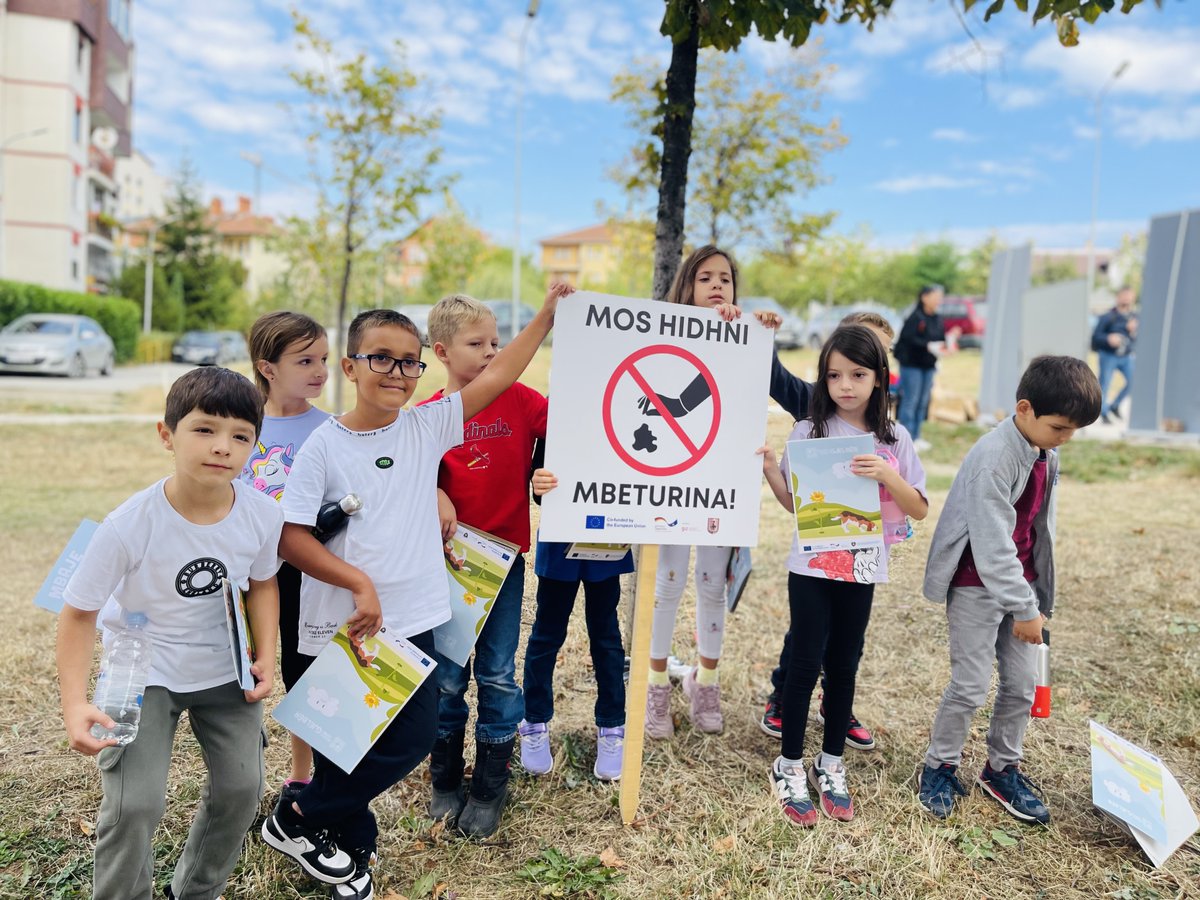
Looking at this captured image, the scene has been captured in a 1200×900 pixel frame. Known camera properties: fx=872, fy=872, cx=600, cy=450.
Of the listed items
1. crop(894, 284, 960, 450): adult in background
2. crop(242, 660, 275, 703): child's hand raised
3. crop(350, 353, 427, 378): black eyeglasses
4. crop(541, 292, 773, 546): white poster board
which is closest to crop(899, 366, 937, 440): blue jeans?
crop(894, 284, 960, 450): adult in background

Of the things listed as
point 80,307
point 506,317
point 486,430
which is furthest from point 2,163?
point 486,430

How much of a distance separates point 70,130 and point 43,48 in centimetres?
287

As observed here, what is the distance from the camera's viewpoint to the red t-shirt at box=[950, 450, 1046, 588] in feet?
9.93

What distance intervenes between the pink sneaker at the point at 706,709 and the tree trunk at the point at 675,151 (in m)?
1.68

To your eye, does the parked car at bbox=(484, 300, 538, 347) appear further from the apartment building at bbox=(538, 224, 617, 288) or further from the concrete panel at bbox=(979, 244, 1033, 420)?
the apartment building at bbox=(538, 224, 617, 288)

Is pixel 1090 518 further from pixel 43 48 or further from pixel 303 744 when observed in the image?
pixel 43 48

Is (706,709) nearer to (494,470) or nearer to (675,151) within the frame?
(494,470)

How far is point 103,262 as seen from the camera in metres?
43.9

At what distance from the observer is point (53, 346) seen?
1988 cm

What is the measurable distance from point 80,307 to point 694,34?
29.1 metres

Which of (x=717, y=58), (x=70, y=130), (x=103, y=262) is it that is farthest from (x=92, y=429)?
(x=103, y=262)

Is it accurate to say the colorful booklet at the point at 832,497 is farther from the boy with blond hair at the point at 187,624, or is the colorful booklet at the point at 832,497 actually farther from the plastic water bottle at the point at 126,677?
the plastic water bottle at the point at 126,677

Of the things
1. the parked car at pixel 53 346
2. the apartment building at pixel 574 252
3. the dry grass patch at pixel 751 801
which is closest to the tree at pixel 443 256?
the parked car at pixel 53 346

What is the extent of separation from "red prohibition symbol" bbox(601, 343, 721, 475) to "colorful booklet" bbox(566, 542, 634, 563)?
331 mm
